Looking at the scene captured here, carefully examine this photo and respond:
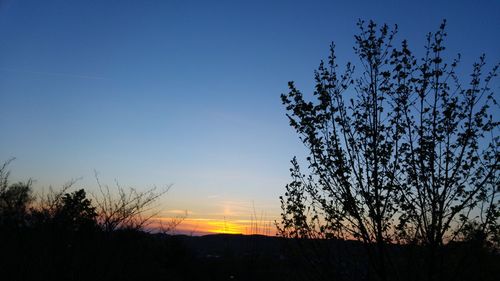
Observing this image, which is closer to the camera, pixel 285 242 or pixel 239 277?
pixel 285 242

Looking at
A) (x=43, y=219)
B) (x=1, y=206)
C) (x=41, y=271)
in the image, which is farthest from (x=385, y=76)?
(x=1, y=206)

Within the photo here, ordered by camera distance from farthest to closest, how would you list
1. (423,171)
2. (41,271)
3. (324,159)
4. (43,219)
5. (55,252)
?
(43,219) < (55,252) < (41,271) < (324,159) < (423,171)

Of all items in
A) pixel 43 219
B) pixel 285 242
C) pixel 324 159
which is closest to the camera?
pixel 324 159

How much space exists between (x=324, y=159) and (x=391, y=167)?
915 mm

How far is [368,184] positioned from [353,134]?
2.42 ft

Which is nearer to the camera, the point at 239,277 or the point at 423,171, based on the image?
the point at 423,171

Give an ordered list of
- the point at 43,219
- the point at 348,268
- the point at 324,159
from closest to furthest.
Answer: the point at 324,159 → the point at 348,268 → the point at 43,219

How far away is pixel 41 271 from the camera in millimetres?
9562

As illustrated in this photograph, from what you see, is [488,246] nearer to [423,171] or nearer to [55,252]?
[423,171]

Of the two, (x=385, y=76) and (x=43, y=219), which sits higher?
(x=385, y=76)

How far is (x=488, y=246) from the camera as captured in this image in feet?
17.5

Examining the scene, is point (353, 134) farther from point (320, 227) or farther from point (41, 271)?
point (41, 271)

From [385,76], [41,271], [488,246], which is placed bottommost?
[41,271]

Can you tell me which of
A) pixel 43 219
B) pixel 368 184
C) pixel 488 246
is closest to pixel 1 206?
pixel 43 219
